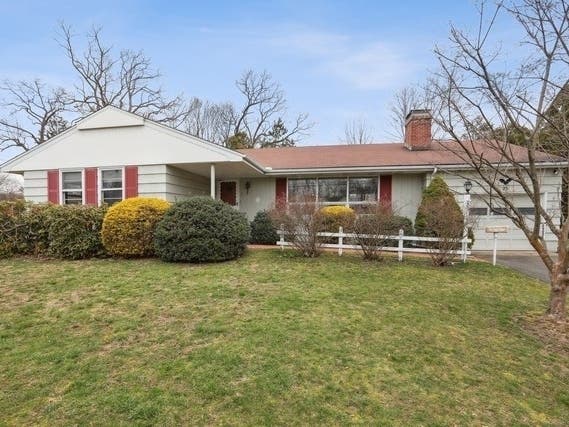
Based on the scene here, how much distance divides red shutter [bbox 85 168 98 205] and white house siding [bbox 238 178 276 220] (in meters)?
5.33

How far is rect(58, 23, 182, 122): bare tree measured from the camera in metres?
28.4

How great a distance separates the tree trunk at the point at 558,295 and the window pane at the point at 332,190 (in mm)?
8970

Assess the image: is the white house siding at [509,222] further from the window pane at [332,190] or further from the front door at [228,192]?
the front door at [228,192]

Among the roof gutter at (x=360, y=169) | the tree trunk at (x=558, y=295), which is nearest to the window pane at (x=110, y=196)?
the roof gutter at (x=360, y=169)

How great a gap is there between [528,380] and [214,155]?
9.25 meters

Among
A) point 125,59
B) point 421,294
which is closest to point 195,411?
point 421,294

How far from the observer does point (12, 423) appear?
2.72 m

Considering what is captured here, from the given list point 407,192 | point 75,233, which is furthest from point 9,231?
point 407,192

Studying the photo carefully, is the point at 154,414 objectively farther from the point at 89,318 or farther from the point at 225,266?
the point at 225,266

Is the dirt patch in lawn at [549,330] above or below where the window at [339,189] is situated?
below

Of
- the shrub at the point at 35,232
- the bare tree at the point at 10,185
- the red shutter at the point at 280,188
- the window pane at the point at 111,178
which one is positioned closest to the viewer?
the shrub at the point at 35,232

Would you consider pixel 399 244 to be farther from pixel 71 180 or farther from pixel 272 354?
pixel 71 180

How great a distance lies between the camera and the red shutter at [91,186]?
11961 mm

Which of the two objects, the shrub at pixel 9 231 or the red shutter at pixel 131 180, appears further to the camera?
the red shutter at pixel 131 180
